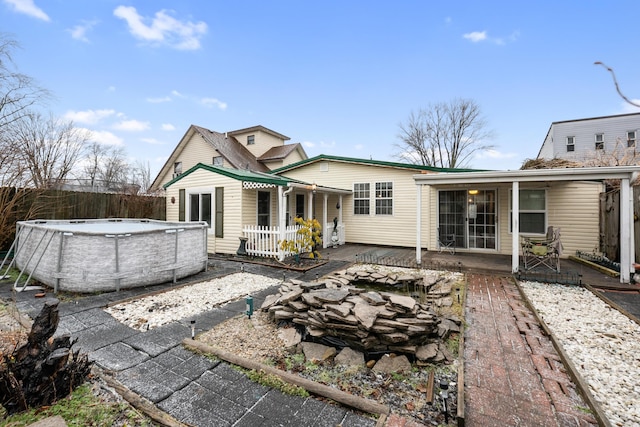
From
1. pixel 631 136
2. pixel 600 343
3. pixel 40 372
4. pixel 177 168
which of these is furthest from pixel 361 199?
pixel 631 136

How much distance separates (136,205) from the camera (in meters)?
11.7

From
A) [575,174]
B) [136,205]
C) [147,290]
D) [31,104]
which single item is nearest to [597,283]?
[575,174]

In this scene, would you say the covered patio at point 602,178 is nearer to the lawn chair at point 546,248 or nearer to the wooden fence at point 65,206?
the lawn chair at point 546,248

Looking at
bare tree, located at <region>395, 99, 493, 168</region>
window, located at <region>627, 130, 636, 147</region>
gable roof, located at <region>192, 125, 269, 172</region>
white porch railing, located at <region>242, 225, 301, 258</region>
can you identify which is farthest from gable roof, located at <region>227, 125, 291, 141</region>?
window, located at <region>627, 130, 636, 147</region>

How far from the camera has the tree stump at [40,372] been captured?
210 centimetres

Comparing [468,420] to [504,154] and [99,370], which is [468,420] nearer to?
[99,370]

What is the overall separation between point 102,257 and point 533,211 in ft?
37.0

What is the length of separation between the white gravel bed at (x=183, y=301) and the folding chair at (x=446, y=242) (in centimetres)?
629

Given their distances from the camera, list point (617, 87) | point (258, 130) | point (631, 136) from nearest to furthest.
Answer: point (617, 87)
point (631, 136)
point (258, 130)

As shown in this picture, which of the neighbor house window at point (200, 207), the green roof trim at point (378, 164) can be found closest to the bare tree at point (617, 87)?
the green roof trim at point (378, 164)

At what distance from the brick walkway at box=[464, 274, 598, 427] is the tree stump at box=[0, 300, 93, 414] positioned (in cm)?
326

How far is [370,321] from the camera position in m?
2.96

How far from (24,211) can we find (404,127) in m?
25.2

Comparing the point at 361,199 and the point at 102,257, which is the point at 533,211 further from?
the point at 102,257
